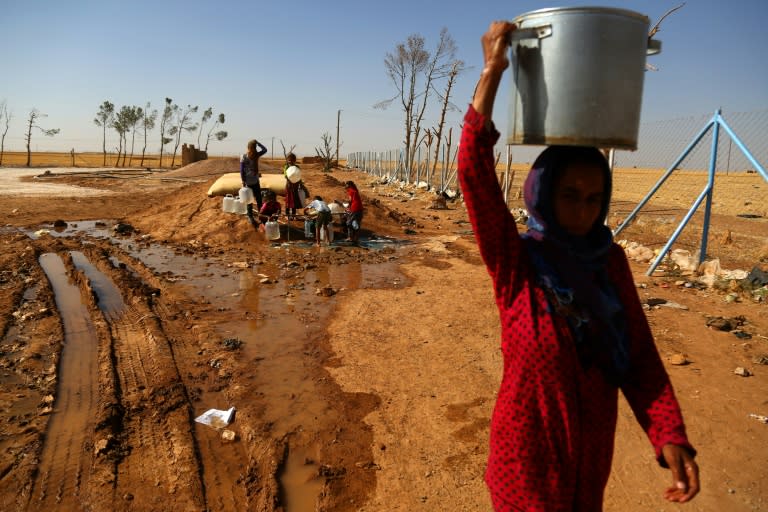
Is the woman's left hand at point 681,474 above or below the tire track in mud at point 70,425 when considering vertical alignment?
above

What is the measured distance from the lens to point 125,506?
239cm

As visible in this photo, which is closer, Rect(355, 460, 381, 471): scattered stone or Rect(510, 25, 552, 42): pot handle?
Rect(510, 25, 552, 42): pot handle

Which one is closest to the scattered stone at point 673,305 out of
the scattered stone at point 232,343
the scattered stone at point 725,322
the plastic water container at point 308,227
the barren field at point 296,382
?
the barren field at point 296,382

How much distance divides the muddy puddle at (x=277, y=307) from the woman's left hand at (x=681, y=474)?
1.79 m

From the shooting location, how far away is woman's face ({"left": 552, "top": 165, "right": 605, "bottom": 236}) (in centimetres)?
117

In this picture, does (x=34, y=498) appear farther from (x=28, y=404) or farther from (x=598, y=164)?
(x=598, y=164)

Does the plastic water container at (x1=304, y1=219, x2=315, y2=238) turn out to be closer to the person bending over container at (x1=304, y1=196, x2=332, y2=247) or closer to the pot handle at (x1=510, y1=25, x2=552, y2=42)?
the person bending over container at (x1=304, y1=196, x2=332, y2=247)

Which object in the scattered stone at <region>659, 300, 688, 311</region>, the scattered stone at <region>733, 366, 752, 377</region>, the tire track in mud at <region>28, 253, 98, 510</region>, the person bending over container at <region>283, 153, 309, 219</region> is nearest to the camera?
the tire track in mud at <region>28, 253, 98, 510</region>

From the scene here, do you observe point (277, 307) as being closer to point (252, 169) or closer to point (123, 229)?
point (252, 169)

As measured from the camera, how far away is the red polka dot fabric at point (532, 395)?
1123 mm

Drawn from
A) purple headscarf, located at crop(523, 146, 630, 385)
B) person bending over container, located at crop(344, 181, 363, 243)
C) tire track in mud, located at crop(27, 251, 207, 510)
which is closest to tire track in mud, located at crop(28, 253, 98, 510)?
tire track in mud, located at crop(27, 251, 207, 510)

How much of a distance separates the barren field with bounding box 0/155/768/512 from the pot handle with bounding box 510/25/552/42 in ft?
7.03

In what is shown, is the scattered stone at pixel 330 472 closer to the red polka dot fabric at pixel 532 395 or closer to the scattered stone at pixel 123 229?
the red polka dot fabric at pixel 532 395

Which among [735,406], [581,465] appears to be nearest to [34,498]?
[581,465]
